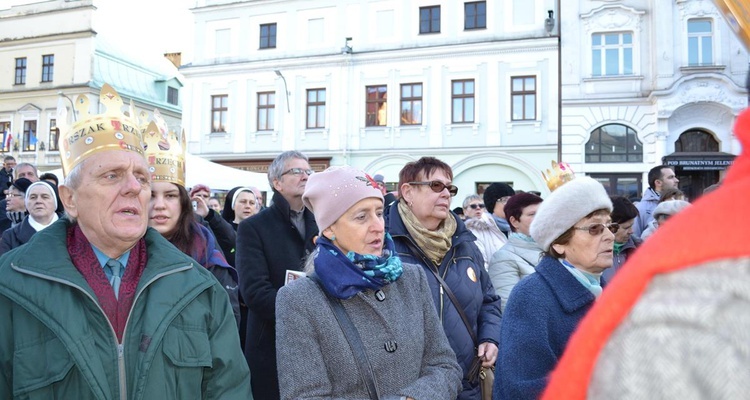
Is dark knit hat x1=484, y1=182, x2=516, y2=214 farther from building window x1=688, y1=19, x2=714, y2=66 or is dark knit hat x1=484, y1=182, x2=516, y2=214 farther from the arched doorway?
building window x1=688, y1=19, x2=714, y2=66

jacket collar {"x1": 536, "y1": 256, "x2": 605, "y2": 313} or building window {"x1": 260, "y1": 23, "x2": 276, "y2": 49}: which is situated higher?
building window {"x1": 260, "y1": 23, "x2": 276, "y2": 49}

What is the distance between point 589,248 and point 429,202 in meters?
1.20

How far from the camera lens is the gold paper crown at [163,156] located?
346cm

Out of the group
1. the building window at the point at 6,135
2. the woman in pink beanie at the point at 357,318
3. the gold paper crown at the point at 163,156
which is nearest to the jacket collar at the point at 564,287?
the woman in pink beanie at the point at 357,318

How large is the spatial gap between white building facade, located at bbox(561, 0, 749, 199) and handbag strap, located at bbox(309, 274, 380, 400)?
57.9ft

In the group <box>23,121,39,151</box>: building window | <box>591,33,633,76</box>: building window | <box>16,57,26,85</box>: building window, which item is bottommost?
<box>23,121,39,151</box>: building window

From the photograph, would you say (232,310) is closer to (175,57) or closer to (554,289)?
(554,289)

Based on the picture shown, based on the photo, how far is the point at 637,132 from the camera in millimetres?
18578

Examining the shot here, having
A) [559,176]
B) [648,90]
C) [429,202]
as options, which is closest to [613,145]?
[648,90]

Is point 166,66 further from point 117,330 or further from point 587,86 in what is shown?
point 117,330

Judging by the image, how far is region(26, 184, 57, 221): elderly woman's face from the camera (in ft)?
16.4

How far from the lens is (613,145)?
61.6ft

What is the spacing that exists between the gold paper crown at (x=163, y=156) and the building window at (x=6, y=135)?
3014 centimetres

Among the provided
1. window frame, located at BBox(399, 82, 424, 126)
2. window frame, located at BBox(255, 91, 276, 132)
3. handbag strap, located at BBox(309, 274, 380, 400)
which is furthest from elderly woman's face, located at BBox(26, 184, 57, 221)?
window frame, located at BBox(255, 91, 276, 132)
